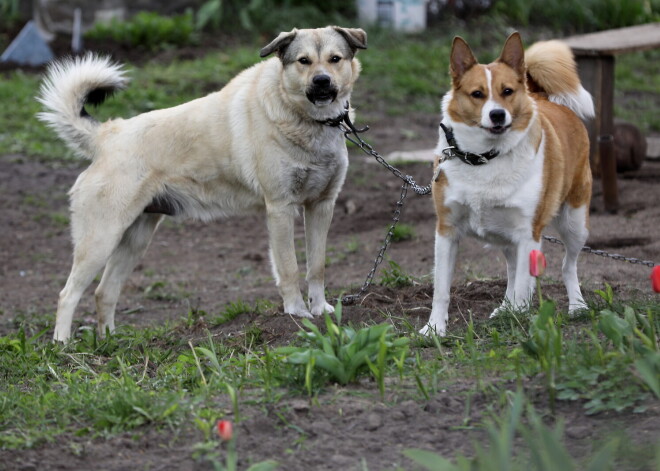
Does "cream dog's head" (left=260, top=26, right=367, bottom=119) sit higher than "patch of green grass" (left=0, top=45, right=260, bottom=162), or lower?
higher

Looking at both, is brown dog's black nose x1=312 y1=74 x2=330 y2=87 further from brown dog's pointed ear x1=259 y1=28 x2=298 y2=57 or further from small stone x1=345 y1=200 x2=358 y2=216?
small stone x1=345 y1=200 x2=358 y2=216

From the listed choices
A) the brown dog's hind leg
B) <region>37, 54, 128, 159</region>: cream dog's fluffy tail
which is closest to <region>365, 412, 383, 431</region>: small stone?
the brown dog's hind leg

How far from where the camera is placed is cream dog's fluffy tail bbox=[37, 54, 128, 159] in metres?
5.88

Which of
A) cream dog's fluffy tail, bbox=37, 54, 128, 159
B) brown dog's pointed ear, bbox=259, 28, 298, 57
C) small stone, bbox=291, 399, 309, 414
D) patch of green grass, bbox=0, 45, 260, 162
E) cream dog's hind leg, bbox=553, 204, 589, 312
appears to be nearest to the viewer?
small stone, bbox=291, 399, 309, 414

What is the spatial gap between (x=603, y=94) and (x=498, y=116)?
3.92 m

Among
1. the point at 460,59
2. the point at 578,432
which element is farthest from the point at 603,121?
the point at 578,432

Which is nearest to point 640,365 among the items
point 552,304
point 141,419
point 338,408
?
point 552,304

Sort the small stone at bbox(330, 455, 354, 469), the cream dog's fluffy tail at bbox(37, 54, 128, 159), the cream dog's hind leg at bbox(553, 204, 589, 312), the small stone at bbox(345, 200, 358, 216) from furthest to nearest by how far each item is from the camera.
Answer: the small stone at bbox(345, 200, 358, 216)
the cream dog's fluffy tail at bbox(37, 54, 128, 159)
the cream dog's hind leg at bbox(553, 204, 589, 312)
the small stone at bbox(330, 455, 354, 469)

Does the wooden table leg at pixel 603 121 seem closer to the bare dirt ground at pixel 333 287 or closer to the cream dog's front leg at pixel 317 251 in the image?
the bare dirt ground at pixel 333 287

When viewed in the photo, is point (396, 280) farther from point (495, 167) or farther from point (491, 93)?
point (491, 93)

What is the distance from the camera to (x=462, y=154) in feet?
14.7

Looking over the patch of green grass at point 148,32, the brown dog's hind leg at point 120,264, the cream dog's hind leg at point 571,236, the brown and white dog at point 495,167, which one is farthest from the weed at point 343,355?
the patch of green grass at point 148,32

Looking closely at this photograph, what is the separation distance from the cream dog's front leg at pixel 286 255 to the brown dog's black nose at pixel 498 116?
155cm

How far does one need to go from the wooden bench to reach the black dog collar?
141 inches
